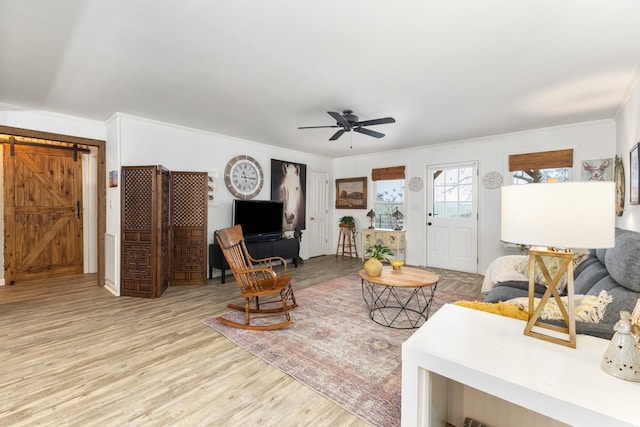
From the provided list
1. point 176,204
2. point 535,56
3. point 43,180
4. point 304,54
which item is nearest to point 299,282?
point 176,204

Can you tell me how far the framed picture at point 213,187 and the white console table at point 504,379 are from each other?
415 centimetres

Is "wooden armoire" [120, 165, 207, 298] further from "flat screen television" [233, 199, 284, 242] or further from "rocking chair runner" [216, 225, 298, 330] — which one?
"rocking chair runner" [216, 225, 298, 330]

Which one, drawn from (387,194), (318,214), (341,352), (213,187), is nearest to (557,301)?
(341,352)

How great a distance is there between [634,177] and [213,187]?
5146 mm

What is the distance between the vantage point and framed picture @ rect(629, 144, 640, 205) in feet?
8.47

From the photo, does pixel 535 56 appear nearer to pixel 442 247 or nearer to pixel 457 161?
pixel 457 161

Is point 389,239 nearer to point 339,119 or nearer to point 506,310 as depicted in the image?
point 339,119

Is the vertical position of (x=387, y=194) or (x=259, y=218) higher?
(x=387, y=194)

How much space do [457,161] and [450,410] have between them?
4794 mm

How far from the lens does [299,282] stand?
4555mm

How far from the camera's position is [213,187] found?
4832mm

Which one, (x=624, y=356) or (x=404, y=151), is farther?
(x=404, y=151)

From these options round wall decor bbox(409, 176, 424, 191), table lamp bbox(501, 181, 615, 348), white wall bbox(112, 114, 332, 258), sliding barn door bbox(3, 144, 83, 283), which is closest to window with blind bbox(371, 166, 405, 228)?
round wall decor bbox(409, 176, 424, 191)

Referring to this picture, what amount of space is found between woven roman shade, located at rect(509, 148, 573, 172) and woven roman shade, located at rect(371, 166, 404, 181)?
6.36 feet
